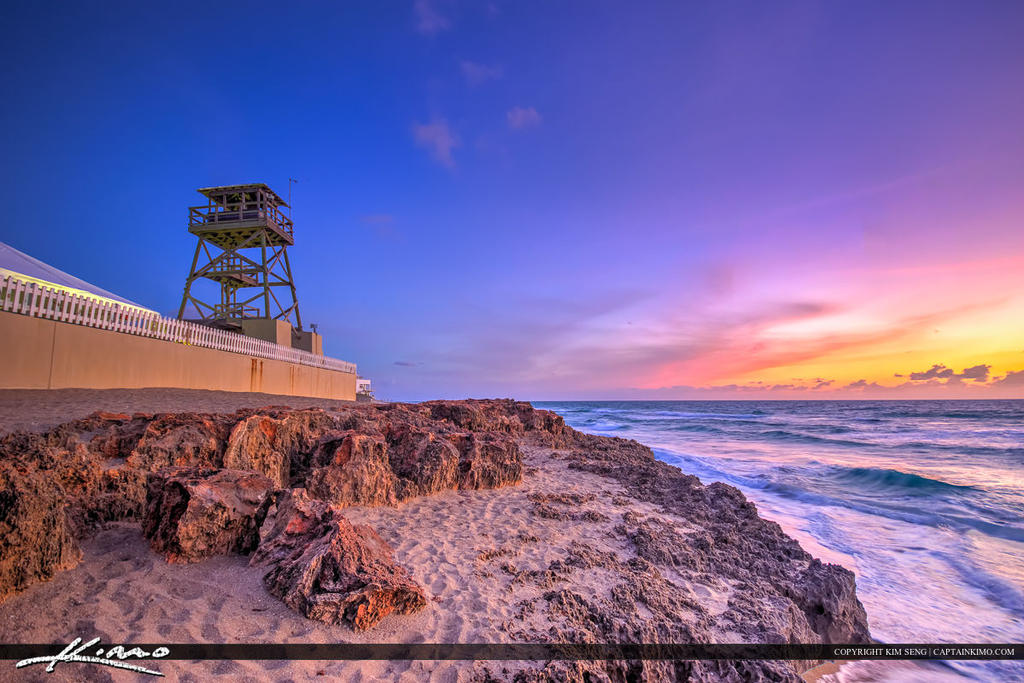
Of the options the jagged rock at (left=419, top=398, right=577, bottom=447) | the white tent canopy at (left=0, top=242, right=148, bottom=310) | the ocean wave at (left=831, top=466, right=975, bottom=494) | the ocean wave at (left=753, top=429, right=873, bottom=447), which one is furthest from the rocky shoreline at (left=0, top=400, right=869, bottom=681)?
the ocean wave at (left=753, top=429, right=873, bottom=447)

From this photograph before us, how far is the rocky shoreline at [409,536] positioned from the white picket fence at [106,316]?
6.75m

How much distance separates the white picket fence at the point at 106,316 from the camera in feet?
30.0

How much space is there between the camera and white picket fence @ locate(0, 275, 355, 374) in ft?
30.0

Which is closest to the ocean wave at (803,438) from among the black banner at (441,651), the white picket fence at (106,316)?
the black banner at (441,651)

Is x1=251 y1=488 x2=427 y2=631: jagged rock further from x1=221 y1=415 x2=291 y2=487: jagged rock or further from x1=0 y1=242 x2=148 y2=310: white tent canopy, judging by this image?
x1=0 y1=242 x2=148 y2=310: white tent canopy

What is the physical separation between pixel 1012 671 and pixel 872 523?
563 centimetres

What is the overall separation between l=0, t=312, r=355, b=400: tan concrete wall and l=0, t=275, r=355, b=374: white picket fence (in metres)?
0.23

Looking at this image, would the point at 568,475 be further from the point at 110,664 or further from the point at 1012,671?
the point at 110,664

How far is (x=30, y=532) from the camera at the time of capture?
8.85 feet

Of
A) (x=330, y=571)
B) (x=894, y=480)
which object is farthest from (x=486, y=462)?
(x=894, y=480)

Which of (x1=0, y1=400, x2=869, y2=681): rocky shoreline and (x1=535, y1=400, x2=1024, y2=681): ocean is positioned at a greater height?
(x1=0, y1=400, x2=869, y2=681): rocky shoreline

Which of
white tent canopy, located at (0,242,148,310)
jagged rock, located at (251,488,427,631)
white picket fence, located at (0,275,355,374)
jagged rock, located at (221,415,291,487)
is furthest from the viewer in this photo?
white tent canopy, located at (0,242,148,310)

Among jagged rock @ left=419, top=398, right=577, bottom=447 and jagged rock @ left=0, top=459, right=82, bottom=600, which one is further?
jagged rock @ left=419, top=398, right=577, bottom=447

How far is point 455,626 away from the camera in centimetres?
305
